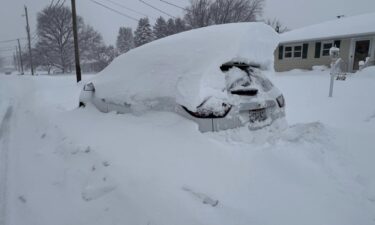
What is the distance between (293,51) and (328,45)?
113 inches

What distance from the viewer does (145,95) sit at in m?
3.82

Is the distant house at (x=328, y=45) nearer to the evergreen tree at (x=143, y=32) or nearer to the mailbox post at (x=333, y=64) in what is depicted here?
the mailbox post at (x=333, y=64)

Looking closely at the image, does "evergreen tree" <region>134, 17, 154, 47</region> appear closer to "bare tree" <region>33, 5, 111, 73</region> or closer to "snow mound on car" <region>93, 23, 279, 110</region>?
"bare tree" <region>33, 5, 111, 73</region>

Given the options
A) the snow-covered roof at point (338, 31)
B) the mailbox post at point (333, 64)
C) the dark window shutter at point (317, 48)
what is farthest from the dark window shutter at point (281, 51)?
the mailbox post at point (333, 64)

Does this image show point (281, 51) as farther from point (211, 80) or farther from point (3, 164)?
point (3, 164)

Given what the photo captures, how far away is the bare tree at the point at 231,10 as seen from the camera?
112ft

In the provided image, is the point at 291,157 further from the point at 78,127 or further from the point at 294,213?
the point at 78,127

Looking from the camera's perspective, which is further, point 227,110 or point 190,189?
point 227,110

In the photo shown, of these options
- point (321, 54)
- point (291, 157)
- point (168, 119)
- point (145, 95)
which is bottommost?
point (291, 157)

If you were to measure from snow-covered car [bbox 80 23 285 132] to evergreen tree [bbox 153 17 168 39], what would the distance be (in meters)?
40.5

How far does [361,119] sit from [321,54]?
55.2ft

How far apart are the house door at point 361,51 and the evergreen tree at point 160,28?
96.9 feet

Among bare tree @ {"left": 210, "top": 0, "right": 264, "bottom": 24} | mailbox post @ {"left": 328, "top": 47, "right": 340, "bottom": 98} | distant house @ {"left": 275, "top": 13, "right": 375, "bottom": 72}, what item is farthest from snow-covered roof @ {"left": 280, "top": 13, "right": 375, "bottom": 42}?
bare tree @ {"left": 210, "top": 0, "right": 264, "bottom": 24}

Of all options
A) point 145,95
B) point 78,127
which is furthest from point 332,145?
point 78,127
